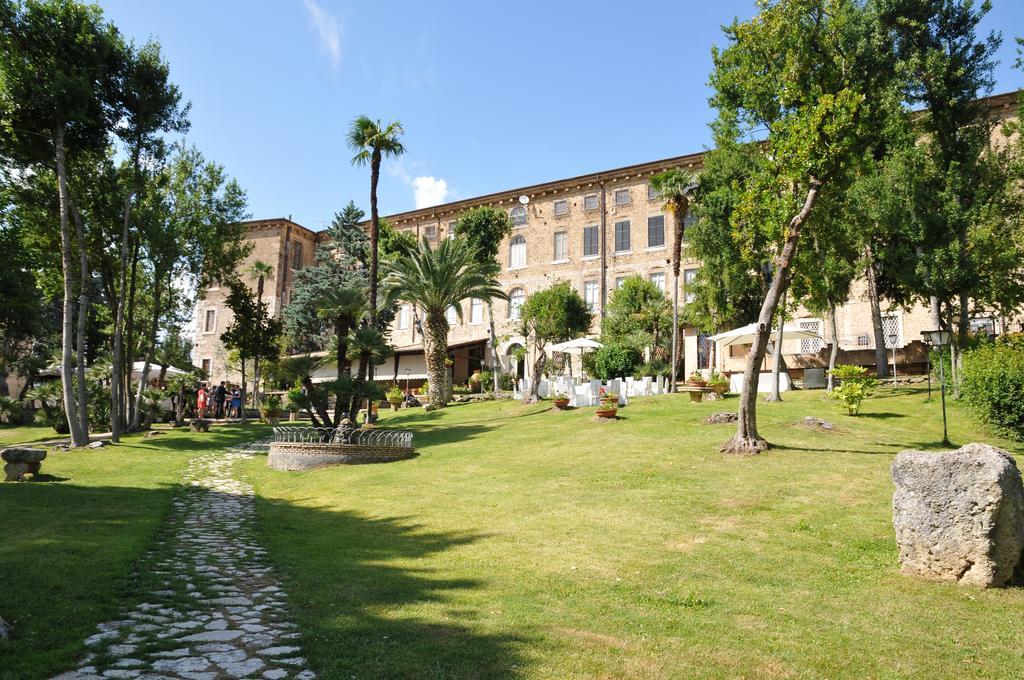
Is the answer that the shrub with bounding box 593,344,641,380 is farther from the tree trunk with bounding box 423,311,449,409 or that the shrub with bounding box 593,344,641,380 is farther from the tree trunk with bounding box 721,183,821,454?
the tree trunk with bounding box 721,183,821,454

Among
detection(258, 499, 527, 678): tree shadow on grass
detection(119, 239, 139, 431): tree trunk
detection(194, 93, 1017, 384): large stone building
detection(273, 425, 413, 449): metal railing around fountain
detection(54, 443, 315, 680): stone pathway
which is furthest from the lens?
detection(194, 93, 1017, 384): large stone building

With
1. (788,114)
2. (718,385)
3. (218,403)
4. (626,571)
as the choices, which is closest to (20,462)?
(626,571)

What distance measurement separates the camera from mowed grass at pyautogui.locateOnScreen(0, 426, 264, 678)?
166 inches

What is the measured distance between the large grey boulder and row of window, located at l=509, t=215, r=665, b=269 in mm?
33351

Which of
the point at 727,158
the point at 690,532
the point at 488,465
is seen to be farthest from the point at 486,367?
the point at 690,532

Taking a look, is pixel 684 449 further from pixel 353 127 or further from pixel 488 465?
pixel 353 127

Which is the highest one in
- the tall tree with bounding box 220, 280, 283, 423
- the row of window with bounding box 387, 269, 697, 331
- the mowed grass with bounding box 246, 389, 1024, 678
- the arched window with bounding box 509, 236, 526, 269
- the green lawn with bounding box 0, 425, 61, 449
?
the arched window with bounding box 509, 236, 526, 269

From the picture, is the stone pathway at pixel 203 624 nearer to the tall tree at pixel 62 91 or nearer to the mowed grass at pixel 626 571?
the mowed grass at pixel 626 571

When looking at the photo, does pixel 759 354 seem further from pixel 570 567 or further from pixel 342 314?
pixel 342 314

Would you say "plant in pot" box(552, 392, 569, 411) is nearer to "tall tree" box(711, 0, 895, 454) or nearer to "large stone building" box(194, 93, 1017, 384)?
"tall tree" box(711, 0, 895, 454)

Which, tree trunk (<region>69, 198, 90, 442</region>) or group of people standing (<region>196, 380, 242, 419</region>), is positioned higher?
tree trunk (<region>69, 198, 90, 442</region>)

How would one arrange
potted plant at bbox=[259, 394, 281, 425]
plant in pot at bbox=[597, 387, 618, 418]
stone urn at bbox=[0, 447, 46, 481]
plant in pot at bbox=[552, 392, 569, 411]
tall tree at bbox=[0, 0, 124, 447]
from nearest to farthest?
stone urn at bbox=[0, 447, 46, 481] → tall tree at bbox=[0, 0, 124, 447] → plant in pot at bbox=[597, 387, 618, 418] → plant in pot at bbox=[552, 392, 569, 411] → potted plant at bbox=[259, 394, 281, 425]

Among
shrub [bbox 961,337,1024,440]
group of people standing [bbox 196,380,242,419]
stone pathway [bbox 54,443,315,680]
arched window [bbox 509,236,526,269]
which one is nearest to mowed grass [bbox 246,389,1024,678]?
stone pathway [bbox 54,443,315,680]

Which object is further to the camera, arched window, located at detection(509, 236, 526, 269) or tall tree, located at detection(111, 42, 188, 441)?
arched window, located at detection(509, 236, 526, 269)
